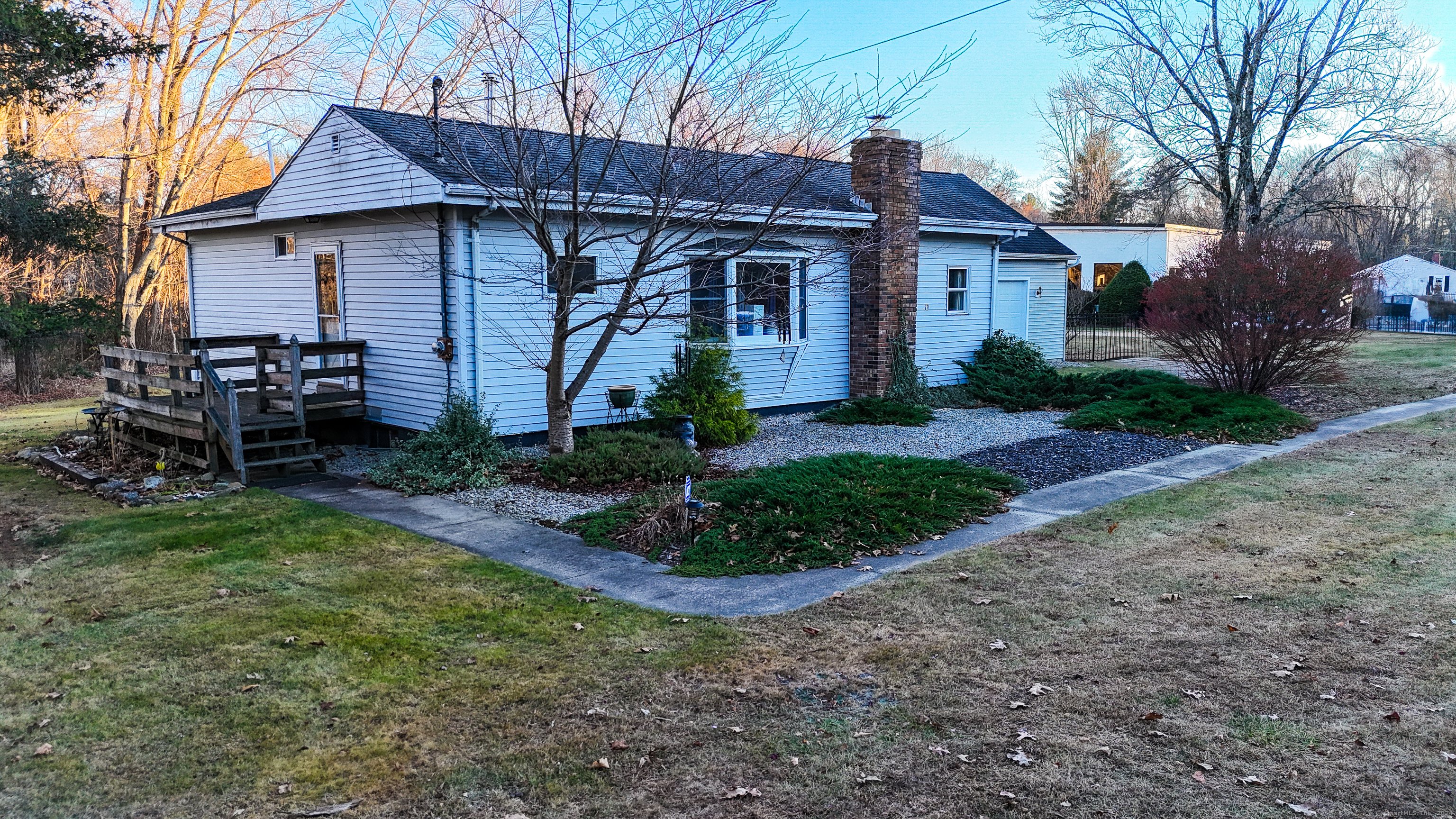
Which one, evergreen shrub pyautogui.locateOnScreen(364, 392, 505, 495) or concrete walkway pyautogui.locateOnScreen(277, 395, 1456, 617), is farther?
evergreen shrub pyautogui.locateOnScreen(364, 392, 505, 495)

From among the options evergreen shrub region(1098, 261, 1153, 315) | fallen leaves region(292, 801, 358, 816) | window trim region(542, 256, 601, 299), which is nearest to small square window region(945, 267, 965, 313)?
window trim region(542, 256, 601, 299)

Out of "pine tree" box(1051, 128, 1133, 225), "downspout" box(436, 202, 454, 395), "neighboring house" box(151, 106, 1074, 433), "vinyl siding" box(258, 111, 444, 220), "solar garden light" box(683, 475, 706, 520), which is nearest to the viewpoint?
"solar garden light" box(683, 475, 706, 520)

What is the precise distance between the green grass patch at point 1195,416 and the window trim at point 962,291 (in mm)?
3406

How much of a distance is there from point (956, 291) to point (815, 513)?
10733 millimetres

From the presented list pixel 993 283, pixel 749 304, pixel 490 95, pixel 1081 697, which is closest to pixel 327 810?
pixel 1081 697

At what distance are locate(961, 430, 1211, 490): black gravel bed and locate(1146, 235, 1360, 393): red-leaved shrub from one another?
3.44 meters

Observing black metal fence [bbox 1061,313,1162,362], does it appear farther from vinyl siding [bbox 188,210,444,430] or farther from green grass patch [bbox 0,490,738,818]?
green grass patch [bbox 0,490,738,818]

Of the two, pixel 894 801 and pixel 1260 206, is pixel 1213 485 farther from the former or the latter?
pixel 1260 206

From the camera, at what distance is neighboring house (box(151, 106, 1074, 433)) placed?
1123 cm

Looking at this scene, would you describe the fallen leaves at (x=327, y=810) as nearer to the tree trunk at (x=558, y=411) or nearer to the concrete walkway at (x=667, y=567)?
the concrete walkway at (x=667, y=567)

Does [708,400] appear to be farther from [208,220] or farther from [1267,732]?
[1267,732]

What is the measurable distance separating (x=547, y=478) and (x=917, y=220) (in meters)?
8.17

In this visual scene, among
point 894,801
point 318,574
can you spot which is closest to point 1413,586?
point 894,801

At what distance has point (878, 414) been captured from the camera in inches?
563
